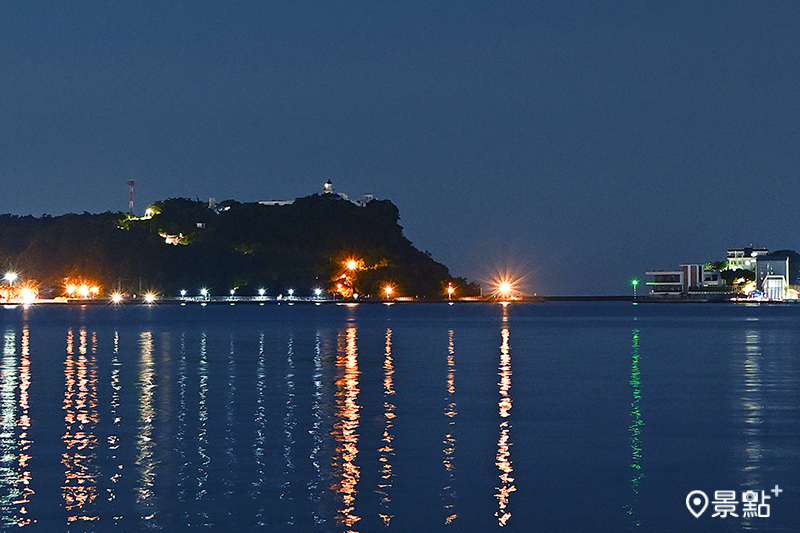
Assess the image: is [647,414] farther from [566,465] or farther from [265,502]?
[265,502]

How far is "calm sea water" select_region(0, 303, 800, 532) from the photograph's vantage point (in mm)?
13562

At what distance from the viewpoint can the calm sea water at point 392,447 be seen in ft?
44.5

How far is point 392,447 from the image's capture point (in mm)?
18922

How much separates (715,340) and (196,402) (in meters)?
46.1
